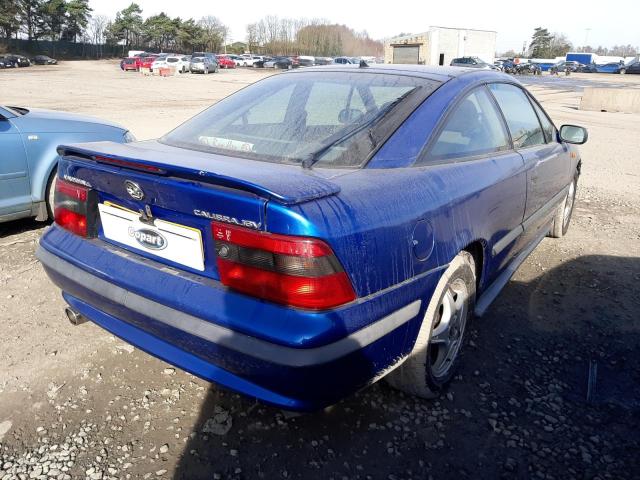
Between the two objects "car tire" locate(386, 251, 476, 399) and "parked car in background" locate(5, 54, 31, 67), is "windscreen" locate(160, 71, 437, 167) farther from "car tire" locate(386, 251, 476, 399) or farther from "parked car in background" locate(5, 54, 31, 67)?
"parked car in background" locate(5, 54, 31, 67)

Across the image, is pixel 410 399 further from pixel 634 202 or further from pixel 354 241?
pixel 634 202

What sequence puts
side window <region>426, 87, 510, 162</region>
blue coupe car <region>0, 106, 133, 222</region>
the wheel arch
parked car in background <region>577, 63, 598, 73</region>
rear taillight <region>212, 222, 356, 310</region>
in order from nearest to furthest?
rear taillight <region>212, 222, 356, 310</region> → side window <region>426, 87, 510, 162</region> → the wheel arch → blue coupe car <region>0, 106, 133, 222</region> → parked car in background <region>577, 63, 598, 73</region>

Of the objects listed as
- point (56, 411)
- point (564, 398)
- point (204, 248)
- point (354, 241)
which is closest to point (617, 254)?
point (564, 398)

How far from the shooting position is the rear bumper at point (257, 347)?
5.71 feet

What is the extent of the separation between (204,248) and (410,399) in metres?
1.31

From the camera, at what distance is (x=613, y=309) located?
353 centimetres

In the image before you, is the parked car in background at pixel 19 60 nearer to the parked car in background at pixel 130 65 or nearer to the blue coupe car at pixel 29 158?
the parked car in background at pixel 130 65

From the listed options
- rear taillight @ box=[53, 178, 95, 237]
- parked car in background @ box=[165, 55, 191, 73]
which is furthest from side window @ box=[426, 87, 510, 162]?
parked car in background @ box=[165, 55, 191, 73]

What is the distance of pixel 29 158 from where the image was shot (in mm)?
4438

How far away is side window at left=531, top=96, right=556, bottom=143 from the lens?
3.82 metres

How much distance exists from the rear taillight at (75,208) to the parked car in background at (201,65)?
44.1 meters

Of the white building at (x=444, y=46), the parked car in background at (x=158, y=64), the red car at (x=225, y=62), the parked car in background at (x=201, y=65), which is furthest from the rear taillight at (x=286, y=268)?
the red car at (x=225, y=62)

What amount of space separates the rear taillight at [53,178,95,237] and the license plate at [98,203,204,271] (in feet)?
0.23

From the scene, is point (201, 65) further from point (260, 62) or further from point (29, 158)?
point (29, 158)
